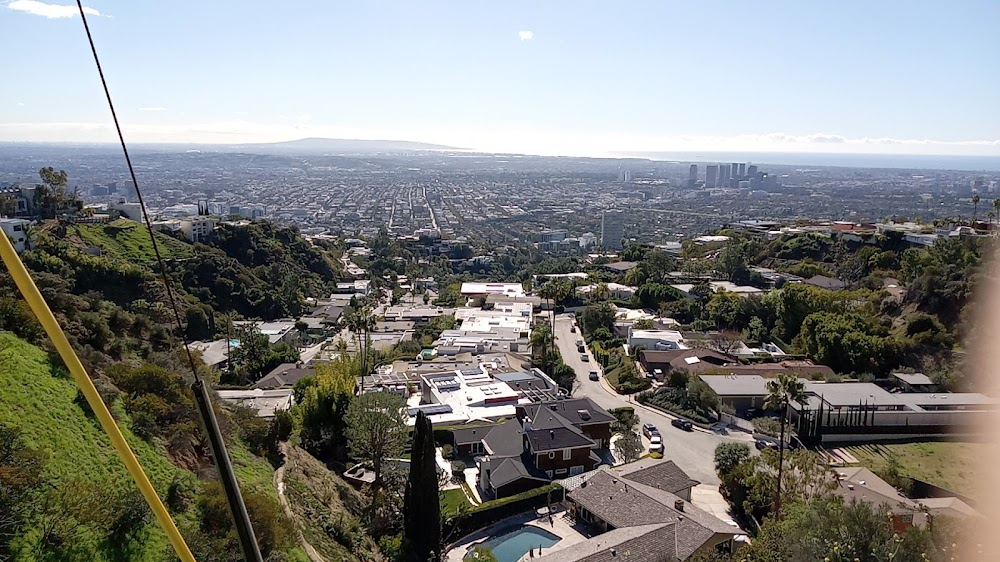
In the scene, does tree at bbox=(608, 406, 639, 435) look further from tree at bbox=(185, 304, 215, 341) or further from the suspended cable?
tree at bbox=(185, 304, 215, 341)

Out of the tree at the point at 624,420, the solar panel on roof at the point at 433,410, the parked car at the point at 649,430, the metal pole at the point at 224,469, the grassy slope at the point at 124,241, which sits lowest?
the parked car at the point at 649,430

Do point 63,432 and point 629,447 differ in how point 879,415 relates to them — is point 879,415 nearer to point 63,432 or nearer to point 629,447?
point 629,447

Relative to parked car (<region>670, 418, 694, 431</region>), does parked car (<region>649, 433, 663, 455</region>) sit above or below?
above

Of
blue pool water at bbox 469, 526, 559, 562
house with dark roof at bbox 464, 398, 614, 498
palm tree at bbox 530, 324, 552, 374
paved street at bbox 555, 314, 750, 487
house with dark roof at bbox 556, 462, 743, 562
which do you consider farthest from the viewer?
palm tree at bbox 530, 324, 552, 374

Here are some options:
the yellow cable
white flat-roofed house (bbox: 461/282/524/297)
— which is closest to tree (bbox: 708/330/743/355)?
white flat-roofed house (bbox: 461/282/524/297)

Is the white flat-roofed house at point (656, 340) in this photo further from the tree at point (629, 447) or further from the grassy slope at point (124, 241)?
the grassy slope at point (124, 241)

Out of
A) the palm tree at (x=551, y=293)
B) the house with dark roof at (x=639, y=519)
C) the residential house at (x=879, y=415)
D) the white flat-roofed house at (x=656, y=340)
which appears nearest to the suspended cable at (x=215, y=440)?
the house with dark roof at (x=639, y=519)
